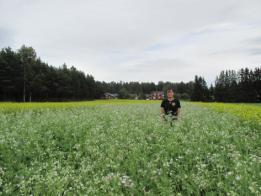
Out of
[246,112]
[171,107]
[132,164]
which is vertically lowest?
[132,164]

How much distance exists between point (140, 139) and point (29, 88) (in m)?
58.7

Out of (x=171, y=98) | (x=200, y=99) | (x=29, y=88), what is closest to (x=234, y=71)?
(x=200, y=99)

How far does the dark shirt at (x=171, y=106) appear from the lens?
476 inches

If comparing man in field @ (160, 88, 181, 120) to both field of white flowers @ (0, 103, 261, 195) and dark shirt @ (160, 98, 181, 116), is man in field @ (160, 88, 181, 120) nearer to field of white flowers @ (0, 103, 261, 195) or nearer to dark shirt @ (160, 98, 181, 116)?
dark shirt @ (160, 98, 181, 116)

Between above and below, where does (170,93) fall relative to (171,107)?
above

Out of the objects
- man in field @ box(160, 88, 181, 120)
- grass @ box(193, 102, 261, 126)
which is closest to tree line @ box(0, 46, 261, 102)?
grass @ box(193, 102, 261, 126)

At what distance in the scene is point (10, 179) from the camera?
714 centimetres

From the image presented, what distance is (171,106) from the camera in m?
12.1

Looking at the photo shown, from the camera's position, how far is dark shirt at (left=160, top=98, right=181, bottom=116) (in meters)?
12.1

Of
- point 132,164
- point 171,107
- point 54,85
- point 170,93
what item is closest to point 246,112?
point 171,107

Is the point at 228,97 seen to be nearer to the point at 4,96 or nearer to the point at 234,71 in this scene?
the point at 234,71

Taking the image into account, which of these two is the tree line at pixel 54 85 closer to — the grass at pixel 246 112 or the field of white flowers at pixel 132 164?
the grass at pixel 246 112

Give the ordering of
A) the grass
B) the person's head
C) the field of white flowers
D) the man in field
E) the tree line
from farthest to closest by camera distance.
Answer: the tree line < the grass < the man in field < the person's head < the field of white flowers

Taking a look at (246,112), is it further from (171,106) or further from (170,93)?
Answer: (170,93)
